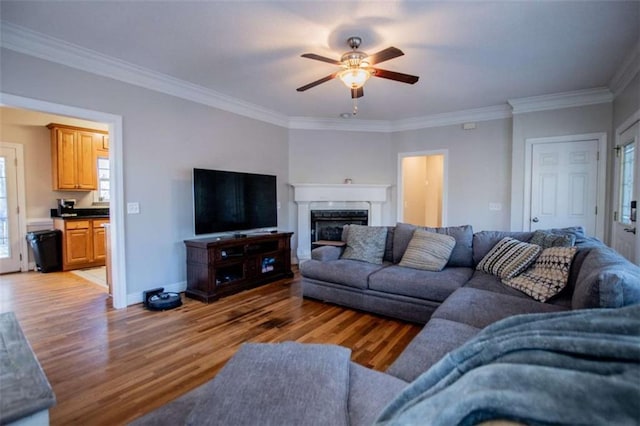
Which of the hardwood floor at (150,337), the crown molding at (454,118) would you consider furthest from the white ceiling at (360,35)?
the hardwood floor at (150,337)

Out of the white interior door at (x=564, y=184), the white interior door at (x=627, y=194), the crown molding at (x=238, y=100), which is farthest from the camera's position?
the white interior door at (x=564, y=184)

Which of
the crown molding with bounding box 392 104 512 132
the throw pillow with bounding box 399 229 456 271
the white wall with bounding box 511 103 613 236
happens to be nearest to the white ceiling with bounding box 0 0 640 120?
the white wall with bounding box 511 103 613 236

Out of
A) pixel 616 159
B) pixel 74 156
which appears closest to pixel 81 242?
pixel 74 156

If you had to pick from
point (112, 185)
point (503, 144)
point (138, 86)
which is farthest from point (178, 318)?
point (503, 144)

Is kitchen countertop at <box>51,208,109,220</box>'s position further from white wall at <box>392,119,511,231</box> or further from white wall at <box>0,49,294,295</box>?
white wall at <box>392,119,511,231</box>

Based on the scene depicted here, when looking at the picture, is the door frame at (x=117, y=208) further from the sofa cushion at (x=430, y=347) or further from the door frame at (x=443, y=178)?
the door frame at (x=443, y=178)

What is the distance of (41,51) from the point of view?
287 cm

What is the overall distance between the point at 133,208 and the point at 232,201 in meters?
1.18

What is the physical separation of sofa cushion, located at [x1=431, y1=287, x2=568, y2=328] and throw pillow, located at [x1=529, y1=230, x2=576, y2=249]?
2.37ft

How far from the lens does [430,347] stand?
159 centimetres

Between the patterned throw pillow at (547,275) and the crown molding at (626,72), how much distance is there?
216cm

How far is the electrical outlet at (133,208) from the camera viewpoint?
3520 mm

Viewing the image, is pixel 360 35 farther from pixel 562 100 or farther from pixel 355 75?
pixel 562 100

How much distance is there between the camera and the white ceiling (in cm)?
240
